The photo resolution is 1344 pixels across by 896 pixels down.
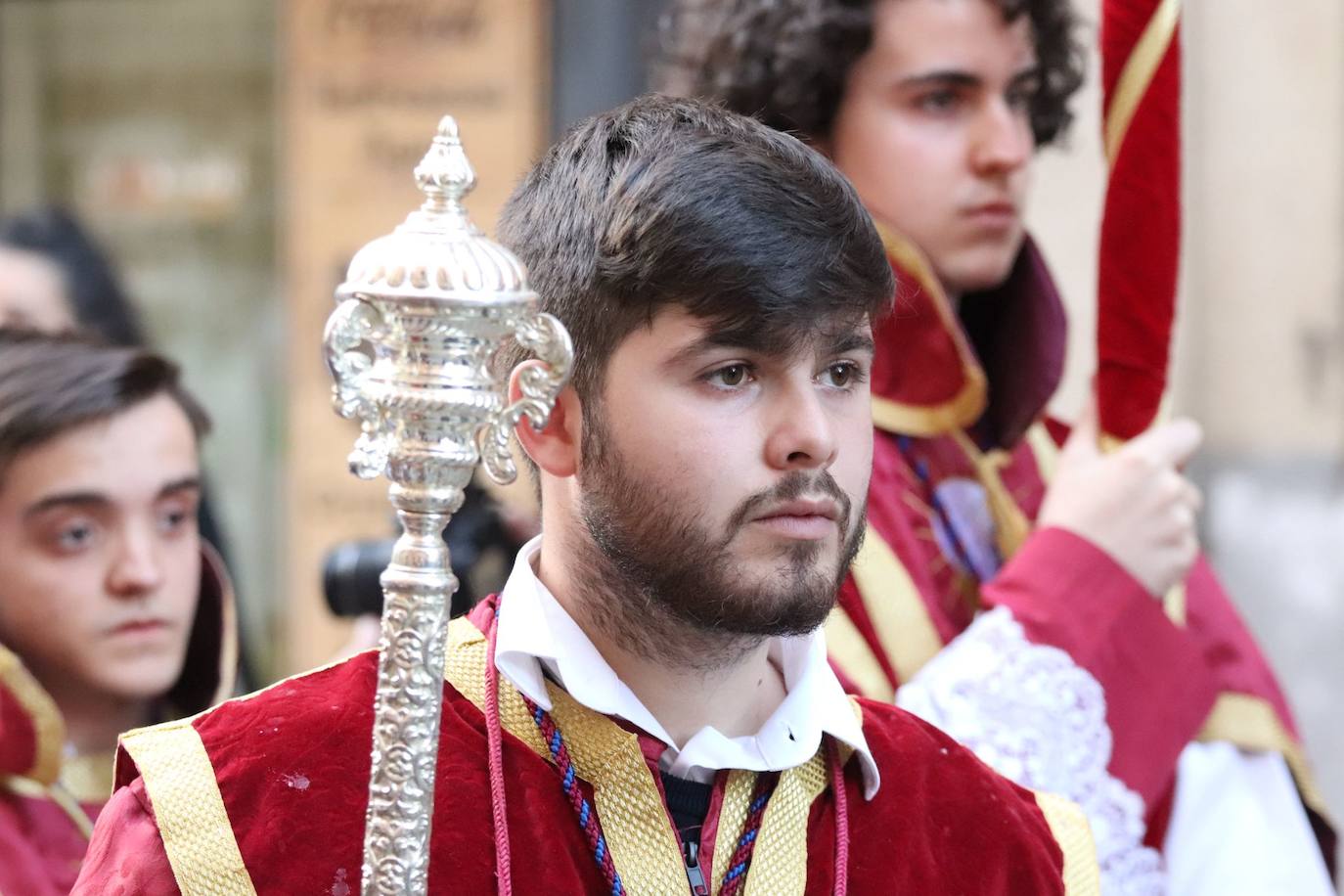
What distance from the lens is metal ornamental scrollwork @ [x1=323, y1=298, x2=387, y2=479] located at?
5.37 feet

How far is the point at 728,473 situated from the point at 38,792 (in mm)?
1420

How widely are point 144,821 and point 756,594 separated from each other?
59 centimetres

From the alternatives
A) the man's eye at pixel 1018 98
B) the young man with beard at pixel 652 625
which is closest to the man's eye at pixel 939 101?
the man's eye at pixel 1018 98

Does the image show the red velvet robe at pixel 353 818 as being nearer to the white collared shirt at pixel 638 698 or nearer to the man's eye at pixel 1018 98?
the white collared shirt at pixel 638 698

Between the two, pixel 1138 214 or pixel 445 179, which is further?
pixel 1138 214

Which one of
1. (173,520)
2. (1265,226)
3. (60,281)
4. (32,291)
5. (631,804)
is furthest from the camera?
(1265,226)

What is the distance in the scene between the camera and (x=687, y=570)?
1.98 metres

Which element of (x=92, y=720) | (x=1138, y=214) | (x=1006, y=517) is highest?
(x=1138, y=214)

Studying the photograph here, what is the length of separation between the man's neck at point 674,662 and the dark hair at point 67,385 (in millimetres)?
1228

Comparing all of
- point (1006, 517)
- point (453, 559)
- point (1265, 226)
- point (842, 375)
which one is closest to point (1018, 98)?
point (1006, 517)

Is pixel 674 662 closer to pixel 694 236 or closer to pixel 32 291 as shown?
pixel 694 236

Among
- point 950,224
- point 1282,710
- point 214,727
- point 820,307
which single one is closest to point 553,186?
point 820,307

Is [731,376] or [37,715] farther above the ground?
[731,376]

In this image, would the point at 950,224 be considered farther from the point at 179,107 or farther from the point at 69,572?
the point at 179,107
